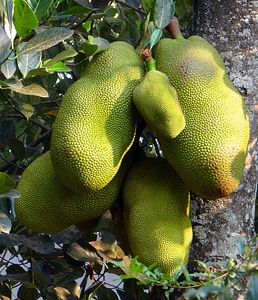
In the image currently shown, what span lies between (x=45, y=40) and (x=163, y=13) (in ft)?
0.80

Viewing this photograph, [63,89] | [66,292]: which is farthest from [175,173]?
[63,89]

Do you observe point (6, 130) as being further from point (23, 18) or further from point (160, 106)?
point (160, 106)

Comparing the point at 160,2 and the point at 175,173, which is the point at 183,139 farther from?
the point at 160,2

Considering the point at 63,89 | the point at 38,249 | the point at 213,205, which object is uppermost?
the point at 213,205

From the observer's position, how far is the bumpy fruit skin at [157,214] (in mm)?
1132

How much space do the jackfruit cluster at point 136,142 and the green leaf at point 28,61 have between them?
85 millimetres

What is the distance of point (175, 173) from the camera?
48.0 inches

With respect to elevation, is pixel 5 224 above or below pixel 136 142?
below

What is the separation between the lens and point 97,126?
110 cm

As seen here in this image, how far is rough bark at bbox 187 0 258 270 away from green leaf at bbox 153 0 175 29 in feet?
0.24

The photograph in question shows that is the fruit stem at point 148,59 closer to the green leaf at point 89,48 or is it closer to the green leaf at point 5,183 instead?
the green leaf at point 89,48

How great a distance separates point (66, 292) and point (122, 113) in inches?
24.1

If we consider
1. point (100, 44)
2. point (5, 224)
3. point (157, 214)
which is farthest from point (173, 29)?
point (5, 224)

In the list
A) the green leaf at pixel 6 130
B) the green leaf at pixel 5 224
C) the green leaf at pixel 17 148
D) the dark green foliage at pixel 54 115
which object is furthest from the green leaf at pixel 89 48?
the green leaf at pixel 6 130
